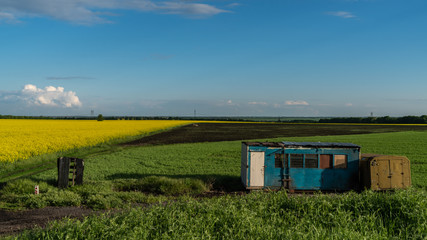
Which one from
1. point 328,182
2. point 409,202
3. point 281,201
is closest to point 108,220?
point 281,201

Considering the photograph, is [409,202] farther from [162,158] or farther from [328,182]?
[162,158]

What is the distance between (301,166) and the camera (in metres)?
15.2

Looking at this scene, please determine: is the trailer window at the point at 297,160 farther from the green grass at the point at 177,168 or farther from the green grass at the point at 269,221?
the green grass at the point at 269,221

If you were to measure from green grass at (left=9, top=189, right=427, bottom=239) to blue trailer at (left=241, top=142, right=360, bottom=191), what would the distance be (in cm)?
484

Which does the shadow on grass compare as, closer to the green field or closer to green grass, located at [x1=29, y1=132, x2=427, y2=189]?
green grass, located at [x1=29, y1=132, x2=427, y2=189]

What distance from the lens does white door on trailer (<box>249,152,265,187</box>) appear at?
1510cm

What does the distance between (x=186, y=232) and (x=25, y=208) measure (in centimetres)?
898

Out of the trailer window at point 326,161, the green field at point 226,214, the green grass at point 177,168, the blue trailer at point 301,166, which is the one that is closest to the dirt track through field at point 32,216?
the green field at point 226,214

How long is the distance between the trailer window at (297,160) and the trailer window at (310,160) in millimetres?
243

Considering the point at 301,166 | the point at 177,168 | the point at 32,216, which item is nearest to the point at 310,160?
the point at 301,166

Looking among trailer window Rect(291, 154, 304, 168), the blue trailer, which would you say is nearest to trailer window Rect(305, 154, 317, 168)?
the blue trailer

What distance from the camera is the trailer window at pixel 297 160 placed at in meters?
15.2

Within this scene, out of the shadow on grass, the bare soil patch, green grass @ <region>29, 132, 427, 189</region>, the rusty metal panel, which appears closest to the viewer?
the rusty metal panel

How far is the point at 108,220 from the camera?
784 centimetres
